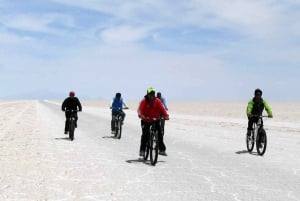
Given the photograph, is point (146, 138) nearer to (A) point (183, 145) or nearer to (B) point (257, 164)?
(B) point (257, 164)

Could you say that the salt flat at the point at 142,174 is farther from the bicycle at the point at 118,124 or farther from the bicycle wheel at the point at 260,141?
the bicycle at the point at 118,124

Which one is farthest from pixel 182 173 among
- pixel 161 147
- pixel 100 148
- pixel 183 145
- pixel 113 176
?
pixel 183 145

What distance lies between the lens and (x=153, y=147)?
12.6 metres

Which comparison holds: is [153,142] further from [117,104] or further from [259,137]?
[117,104]

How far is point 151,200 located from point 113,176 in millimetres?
2651

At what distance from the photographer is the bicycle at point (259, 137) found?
1498cm

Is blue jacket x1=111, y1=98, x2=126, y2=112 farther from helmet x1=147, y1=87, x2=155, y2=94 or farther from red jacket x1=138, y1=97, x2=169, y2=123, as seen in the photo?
helmet x1=147, y1=87, x2=155, y2=94

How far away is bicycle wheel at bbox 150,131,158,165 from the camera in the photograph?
12398 mm

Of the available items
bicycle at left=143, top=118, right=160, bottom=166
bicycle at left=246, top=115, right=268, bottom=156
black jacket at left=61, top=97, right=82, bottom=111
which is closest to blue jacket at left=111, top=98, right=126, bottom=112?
black jacket at left=61, top=97, right=82, bottom=111

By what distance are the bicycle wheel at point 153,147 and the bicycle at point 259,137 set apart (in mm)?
4035

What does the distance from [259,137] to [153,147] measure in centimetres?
421

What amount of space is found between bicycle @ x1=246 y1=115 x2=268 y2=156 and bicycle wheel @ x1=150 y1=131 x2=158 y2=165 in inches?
159

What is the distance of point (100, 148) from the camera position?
16.8m

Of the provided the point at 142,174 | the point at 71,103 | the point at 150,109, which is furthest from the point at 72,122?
the point at 142,174
